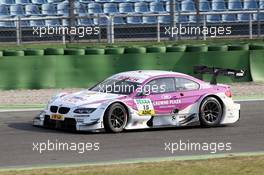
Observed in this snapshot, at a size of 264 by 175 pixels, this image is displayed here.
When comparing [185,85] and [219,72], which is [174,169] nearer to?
[185,85]

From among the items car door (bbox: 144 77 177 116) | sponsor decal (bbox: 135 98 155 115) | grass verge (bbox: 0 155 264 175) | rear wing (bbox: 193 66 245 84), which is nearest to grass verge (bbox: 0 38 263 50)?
rear wing (bbox: 193 66 245 84)

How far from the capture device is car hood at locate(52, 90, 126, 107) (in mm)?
14352

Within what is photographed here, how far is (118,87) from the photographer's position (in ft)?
49.3

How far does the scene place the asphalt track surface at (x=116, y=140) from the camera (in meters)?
11.7

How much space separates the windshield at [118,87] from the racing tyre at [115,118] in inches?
19.6

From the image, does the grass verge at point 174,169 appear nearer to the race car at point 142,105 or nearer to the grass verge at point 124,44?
the race car at point 142,105

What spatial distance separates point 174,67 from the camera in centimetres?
2227

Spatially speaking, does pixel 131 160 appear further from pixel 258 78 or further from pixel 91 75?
pixel 258 78

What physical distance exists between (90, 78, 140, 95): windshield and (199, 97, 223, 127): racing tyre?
4.68ft

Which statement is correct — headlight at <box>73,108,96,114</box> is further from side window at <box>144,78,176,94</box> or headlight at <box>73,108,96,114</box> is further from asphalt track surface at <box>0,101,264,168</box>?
side window at <box>144,78,176,94</box>

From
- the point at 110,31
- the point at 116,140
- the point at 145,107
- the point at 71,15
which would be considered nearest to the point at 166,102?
the point at 145,107

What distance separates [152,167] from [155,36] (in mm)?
16846

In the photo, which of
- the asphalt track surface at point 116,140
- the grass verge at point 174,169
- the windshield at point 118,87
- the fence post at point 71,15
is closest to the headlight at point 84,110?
the asphalt track surface at point 116,140

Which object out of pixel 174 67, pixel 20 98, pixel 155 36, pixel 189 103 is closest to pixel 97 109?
pixel 189 103
